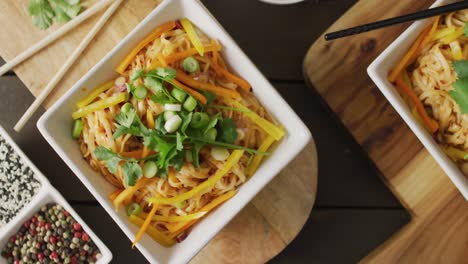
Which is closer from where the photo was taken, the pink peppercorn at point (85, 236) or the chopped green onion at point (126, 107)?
the chopped green onion at point (126, 107)

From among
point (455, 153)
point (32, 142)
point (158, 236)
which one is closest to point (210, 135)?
point (158, 236)

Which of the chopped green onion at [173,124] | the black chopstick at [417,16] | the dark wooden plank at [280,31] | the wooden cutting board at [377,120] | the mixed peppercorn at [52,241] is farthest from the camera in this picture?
the dark wooden plank at [280,31]

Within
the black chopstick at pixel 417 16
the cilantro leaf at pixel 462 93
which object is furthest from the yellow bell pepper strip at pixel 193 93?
the cilantro leaf at pixel 462 93

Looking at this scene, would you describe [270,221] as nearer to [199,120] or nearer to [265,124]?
[265,124]

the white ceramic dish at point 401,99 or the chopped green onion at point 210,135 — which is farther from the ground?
the chopped green onion at point 210,135

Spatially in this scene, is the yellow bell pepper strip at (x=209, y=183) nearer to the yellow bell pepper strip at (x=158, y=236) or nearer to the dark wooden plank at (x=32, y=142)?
the yellow bell pepper strip at (x=158, y=236)

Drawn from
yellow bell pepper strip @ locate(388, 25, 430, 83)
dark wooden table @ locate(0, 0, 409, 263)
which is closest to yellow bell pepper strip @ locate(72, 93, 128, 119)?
dark wooden table @ locate(0, 0, 409, 263)

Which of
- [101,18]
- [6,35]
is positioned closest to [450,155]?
[101,18]
